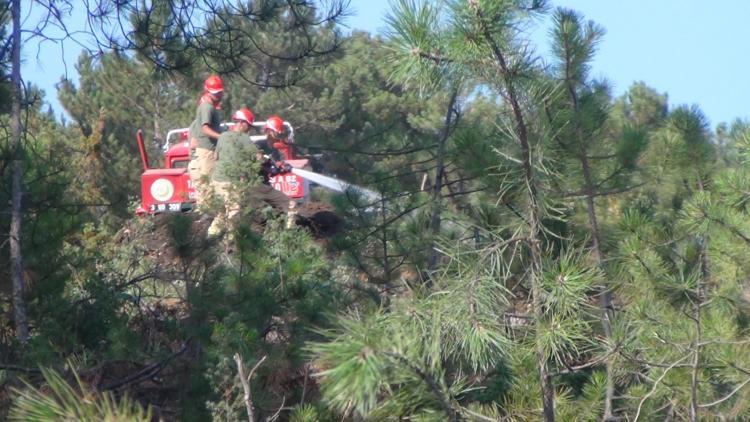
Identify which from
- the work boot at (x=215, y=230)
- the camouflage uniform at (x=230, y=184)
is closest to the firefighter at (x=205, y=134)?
the camouflage uniform at (x=230, y=184)

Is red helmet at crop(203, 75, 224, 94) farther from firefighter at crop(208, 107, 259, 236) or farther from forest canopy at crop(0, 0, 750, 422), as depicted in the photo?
forest canopy at crop(0, 0, 750, 422)

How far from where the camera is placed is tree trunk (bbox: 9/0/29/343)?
5.91 metres

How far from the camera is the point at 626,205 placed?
7.25m

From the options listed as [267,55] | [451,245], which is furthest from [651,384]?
[267,55]

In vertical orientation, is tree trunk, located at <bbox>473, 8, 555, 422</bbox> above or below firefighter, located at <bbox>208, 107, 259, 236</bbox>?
below

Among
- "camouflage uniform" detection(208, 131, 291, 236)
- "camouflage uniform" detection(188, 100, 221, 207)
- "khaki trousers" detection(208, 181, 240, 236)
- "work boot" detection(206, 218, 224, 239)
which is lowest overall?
"work boot" detection(206, 218, 224, 239)

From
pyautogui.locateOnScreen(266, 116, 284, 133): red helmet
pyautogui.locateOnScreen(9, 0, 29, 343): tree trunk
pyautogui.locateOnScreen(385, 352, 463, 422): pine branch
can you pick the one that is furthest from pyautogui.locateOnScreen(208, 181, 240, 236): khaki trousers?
pyautogui.locateOnScreen(266, 116, 284, 133): red helmet

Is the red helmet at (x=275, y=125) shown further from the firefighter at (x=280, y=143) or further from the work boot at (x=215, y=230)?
the work boot at (x=215, y=230)

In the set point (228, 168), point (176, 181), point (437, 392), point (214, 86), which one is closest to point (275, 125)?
point (214, 86)

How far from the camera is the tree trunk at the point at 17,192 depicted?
233 inches

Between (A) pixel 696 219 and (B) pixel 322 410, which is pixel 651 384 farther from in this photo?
(A) pixel 696 219

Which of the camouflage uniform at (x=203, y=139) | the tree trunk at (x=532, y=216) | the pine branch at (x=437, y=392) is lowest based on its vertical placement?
the pine branch at (x=437, y=392)

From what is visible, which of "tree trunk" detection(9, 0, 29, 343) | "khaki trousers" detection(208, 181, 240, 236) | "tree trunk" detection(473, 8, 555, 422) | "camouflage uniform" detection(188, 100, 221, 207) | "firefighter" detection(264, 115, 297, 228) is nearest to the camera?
"tree trunk" detection(473, 8, 555, 422)

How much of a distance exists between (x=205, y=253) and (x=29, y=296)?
1.11m
